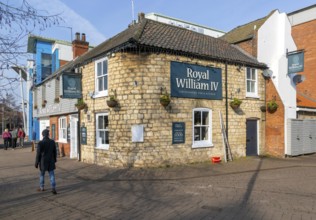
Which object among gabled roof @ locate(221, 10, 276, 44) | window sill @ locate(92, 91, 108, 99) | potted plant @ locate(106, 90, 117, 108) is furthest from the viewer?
gabled roof @ locate(221, 10, 276, 44)

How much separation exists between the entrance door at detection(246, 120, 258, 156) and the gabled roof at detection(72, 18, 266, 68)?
3318 mm

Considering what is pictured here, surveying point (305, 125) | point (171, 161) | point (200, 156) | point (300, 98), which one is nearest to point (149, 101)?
point (171, 161)

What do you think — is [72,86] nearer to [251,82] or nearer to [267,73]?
[251,82]

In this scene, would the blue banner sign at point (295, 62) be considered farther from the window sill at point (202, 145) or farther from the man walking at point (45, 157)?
the man walking at point (45, 157)

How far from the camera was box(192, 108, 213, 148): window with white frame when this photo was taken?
44.3 feet

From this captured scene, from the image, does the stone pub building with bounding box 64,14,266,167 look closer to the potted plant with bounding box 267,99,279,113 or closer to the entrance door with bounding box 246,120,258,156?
the entrance door with bounding box 246,120,258,156

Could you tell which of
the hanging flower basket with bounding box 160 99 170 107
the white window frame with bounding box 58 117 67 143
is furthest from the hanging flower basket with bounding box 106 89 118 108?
the white window frame with bounding box 58 117 67 143

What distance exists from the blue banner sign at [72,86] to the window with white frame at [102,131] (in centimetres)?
183

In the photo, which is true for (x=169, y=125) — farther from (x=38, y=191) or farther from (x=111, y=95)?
(x=38, y=191)

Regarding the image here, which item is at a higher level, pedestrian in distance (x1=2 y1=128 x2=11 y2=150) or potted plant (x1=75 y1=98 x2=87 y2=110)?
potted plant (x1=75 y1=98 x2=87 y2=110)

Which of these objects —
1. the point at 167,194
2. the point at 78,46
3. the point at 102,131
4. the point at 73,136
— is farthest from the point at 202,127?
the point at 78,46

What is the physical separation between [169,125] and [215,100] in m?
3.15

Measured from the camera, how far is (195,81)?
13477 millimetres

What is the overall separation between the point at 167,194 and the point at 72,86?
8.70 metres
